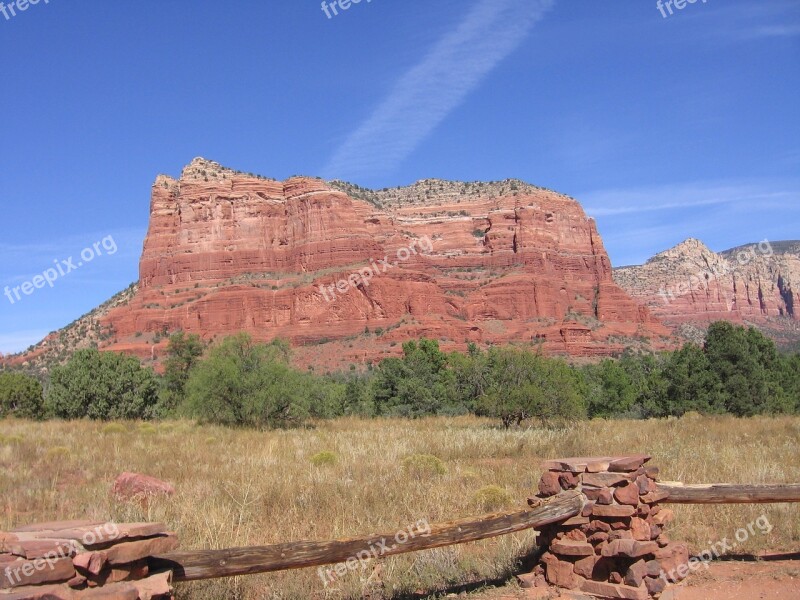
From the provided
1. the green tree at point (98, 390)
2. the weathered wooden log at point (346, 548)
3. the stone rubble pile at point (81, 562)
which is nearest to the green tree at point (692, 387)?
the green tree at point (98, 390)

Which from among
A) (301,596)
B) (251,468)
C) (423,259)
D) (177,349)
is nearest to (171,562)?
(301,596)

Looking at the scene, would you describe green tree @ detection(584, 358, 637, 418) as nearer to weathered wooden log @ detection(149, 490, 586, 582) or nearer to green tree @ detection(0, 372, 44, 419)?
weathered wooden log @ detection(149, 490, 586, 582)

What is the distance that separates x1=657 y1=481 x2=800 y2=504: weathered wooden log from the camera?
263 inches

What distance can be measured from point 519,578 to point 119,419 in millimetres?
24809

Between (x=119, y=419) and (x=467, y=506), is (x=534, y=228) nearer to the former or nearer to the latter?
(x=119, y=419)

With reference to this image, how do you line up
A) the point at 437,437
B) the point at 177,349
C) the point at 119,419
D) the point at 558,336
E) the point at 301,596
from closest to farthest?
the point at 301,596 < the point at 437,437 < the point at 119,419 < the point at 177,349 < the point at 558,336

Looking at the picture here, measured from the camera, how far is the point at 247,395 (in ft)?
77.6

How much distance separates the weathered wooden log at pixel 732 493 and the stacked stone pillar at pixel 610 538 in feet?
1.82

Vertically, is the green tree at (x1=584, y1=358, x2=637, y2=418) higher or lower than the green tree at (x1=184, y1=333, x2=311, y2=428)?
lower

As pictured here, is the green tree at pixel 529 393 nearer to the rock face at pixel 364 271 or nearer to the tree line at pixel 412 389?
the tree line at pixel 412 389

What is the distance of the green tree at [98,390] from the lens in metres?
26.8

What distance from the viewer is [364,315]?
98.7 m

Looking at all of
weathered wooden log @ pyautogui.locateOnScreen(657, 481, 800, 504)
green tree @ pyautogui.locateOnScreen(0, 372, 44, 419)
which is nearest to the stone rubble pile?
weathered wooden log @ pyautogui.locateOnScreen(657, 481, 800, 504)

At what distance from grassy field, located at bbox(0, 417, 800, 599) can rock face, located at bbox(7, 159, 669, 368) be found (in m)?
72.2
